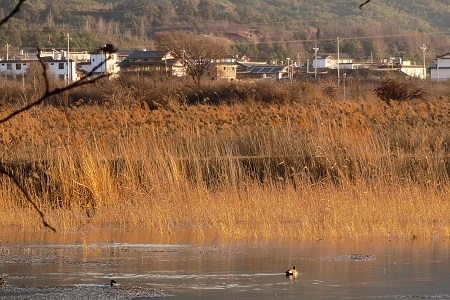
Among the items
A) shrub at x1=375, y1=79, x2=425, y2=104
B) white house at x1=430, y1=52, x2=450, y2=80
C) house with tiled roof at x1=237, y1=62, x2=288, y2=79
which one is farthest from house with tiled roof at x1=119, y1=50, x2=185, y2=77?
shrub at x1=375, y1=79, x2=425, y2=104

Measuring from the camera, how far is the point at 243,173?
1622 centimetres

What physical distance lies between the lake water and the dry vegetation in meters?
0.84

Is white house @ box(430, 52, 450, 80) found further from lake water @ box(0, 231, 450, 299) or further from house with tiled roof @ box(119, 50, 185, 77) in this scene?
lake water @ box(0, 231, 450, 299)

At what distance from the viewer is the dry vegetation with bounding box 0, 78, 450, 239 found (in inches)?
512

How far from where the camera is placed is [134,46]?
144 meters

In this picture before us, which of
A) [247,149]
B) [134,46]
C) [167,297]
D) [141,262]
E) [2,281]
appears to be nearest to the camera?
[167,297]

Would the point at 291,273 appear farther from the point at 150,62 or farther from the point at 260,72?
the point at 260,72

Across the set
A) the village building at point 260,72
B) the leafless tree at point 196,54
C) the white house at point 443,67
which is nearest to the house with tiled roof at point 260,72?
the village building at point 260,72

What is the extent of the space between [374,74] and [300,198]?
76.2 metres

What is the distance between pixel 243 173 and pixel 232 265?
241 inches

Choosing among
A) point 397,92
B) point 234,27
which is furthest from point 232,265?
point 234,27

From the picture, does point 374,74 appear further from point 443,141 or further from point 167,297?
point 167,297

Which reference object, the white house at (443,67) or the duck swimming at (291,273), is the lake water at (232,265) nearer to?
the duck swimming at (291,273)

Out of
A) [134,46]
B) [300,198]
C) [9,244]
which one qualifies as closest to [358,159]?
[300,198]
